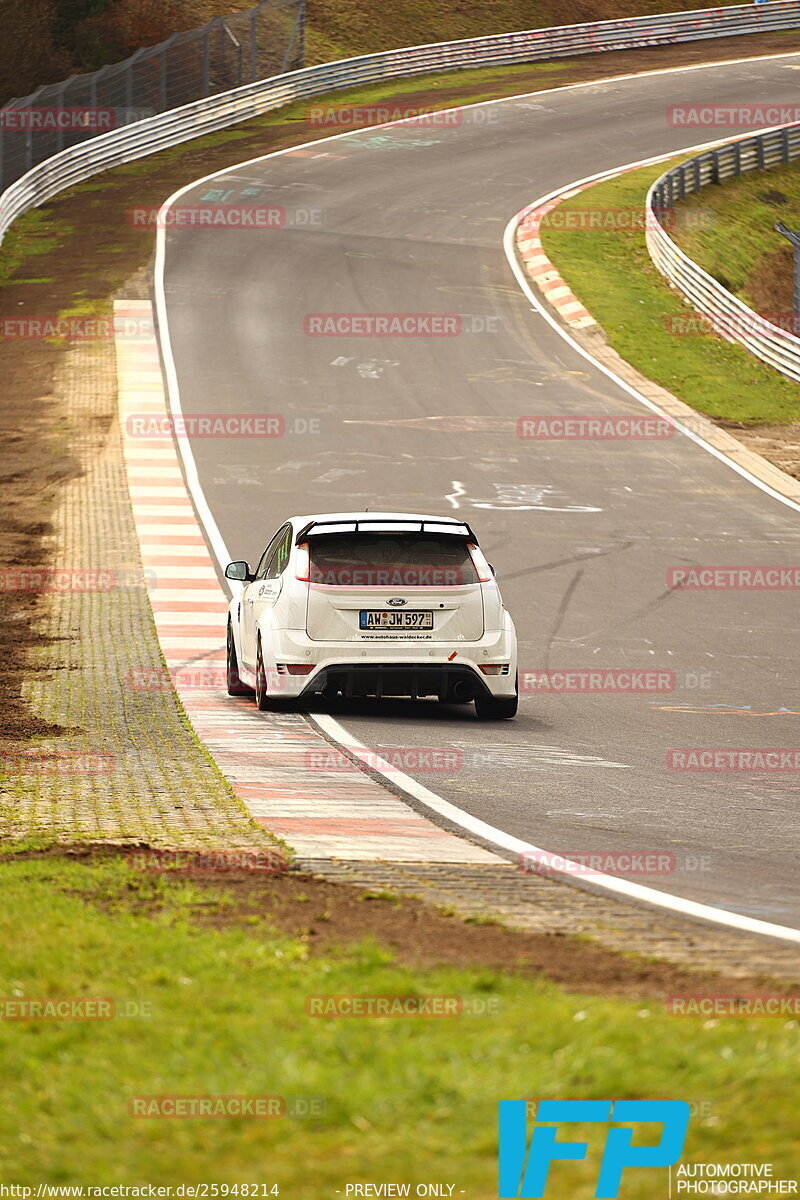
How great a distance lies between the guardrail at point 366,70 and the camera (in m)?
48.3

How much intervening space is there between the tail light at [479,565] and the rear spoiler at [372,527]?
0.09m

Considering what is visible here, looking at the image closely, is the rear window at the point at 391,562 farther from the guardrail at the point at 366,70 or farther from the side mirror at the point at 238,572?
the guardrail at the point at 366,70

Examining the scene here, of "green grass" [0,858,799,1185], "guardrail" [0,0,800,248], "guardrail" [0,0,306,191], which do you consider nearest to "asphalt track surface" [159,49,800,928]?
"green grass" [0,858,799,1185]

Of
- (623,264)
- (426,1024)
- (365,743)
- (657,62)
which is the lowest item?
(365,743)

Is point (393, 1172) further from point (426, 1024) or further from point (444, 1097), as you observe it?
point (426, 1024)

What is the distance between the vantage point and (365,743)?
11.4m

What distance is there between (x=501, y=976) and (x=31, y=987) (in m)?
1.61

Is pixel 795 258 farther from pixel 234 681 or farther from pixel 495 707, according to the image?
pixel 495 707

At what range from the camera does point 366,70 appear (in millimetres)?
61281

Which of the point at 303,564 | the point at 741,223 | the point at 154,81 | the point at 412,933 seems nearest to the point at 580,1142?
the point at 412,933

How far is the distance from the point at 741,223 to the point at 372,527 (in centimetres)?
3930

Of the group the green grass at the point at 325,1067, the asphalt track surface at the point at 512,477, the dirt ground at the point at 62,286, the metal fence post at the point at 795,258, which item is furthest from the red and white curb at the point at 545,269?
the green grass at the point at 325,1067

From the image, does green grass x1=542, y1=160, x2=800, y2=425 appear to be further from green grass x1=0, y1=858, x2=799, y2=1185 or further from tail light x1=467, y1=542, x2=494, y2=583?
green grass x1=0, y1=858, x2=799, y2=1185

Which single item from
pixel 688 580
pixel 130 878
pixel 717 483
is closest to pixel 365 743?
pixel 130 878
